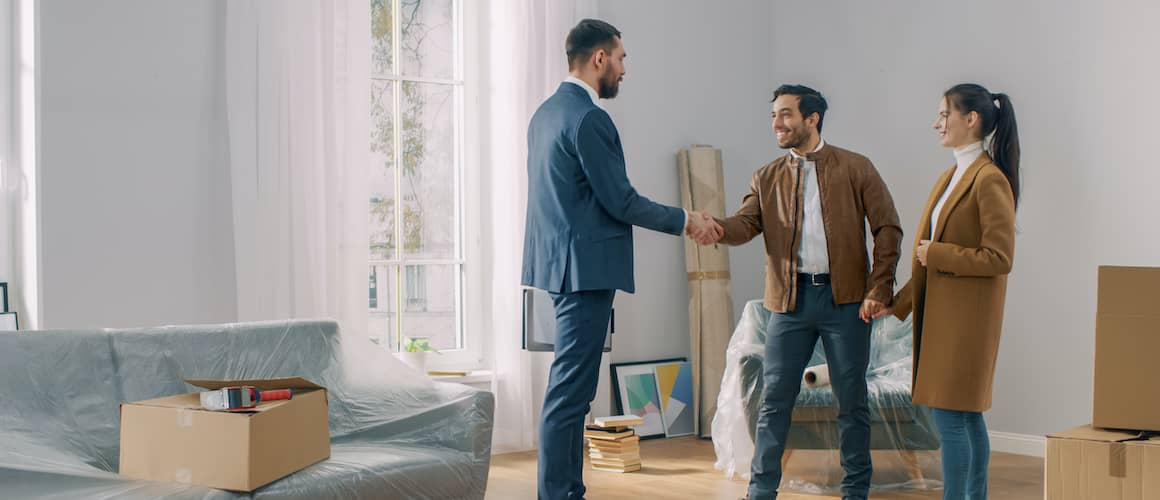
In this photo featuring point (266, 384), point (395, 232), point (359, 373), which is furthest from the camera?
point (395, 232)

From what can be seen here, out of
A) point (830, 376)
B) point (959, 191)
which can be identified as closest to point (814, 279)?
point (830, 376)

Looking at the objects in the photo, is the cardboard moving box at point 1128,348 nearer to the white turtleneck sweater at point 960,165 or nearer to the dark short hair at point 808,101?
the white turtleneck sweater at point 960,165

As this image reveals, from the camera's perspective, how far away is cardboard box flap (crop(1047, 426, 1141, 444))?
7.06 feet

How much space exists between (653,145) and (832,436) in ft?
6.52

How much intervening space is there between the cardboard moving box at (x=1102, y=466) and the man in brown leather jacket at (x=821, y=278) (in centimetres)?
103

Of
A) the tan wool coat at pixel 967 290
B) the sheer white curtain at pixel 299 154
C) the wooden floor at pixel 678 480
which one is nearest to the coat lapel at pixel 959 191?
the tan wool coat at pixel 967 290

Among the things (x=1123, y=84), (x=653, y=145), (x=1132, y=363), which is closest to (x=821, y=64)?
(x=653, y=145)

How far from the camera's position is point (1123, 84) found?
14.3 ft

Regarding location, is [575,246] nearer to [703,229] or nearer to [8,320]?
[703,229]

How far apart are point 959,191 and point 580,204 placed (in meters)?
1.06

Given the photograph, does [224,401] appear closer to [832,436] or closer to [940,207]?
[940,207]

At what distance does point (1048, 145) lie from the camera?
4.62 m

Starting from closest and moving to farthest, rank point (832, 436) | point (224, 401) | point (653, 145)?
point (224, 401), point (832, 436), point (653, 145)

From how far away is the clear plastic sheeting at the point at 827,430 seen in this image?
4035mm
